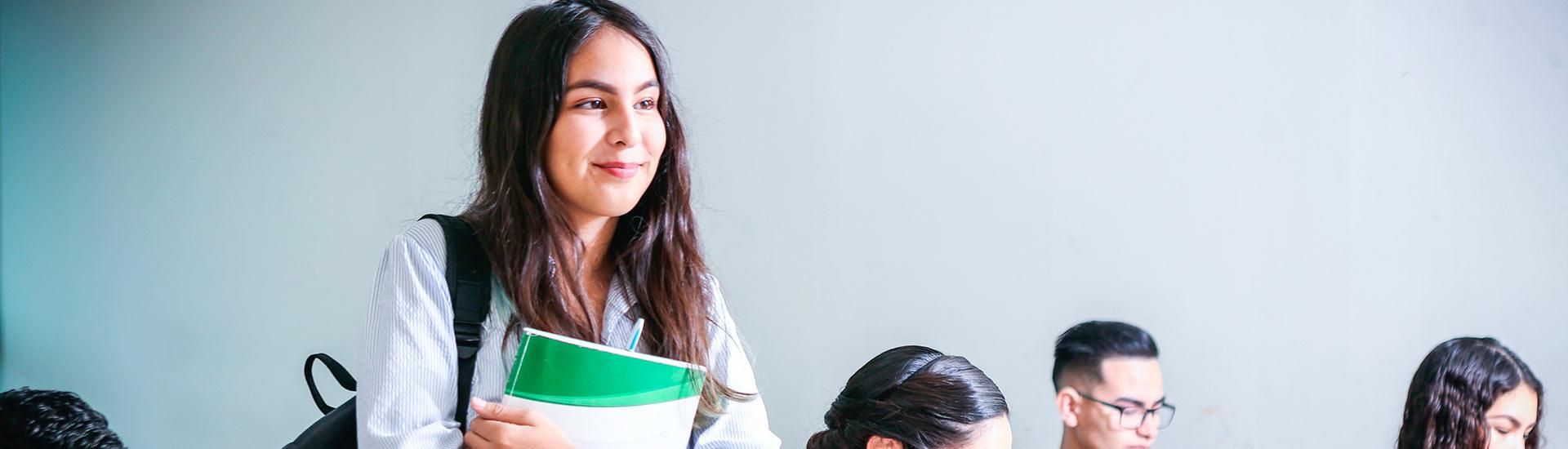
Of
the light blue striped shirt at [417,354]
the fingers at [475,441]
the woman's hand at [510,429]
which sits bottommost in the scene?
the fingers at [475,441]

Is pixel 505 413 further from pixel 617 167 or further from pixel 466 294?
pixel 617 167

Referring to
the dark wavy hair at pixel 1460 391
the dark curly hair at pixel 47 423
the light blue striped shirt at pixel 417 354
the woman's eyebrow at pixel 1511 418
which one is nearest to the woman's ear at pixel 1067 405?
the dark wavy hair at pixel 1460 391

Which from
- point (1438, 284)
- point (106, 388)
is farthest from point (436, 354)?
point (106, 388)

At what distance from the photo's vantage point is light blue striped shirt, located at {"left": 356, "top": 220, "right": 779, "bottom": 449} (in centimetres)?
133

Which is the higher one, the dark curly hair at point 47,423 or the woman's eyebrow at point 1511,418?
the woman's eyebrow at point 1511,418

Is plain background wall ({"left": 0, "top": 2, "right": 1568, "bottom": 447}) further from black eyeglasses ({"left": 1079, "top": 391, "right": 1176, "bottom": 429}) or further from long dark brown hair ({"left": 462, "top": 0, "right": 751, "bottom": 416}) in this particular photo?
long dark brown hair ({"left": 462, "top": 0, "right": 751, "bottom": 416})

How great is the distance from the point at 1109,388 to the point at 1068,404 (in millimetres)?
97

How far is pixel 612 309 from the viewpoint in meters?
1.54

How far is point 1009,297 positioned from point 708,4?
0.92 m

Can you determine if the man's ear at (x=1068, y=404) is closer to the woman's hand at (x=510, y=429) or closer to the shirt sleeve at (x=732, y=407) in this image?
the shirt sleeve at (x=732, y=407)

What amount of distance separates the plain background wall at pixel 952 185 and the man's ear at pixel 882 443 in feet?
2.65

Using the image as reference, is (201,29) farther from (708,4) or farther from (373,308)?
(373,308)

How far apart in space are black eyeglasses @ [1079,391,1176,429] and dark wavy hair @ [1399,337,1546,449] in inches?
17.0

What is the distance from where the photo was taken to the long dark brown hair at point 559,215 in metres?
1.45
